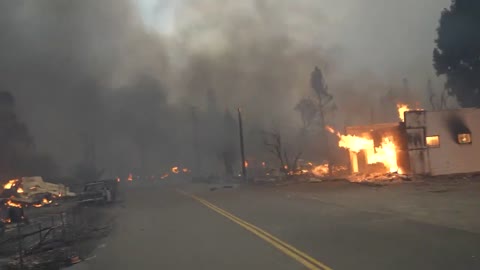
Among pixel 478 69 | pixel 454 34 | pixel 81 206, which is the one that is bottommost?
pixel 81 206

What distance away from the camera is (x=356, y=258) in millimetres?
8766

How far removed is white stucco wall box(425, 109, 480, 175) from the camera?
109 ft

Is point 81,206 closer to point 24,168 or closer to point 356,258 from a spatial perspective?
point 356,258

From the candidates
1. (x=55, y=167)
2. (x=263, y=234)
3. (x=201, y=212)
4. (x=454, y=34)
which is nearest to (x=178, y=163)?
(x=55, y=167)

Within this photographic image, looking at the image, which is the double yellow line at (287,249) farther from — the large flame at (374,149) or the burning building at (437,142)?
the large flame at (374,149)

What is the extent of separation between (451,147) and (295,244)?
86.1 feet

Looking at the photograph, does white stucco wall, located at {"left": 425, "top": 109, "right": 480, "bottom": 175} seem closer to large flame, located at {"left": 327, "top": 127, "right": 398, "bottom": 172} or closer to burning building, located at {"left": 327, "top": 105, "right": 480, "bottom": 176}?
burning building, located at {"left": 327, "top": 105, "right": 480, "bottom": 176}

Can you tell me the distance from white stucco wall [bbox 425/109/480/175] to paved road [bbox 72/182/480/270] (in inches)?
728

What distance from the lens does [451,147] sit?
33.4m

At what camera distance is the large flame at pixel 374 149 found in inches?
1396

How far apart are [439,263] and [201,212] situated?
46.8 feet

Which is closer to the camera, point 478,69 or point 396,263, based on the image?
point 396,263

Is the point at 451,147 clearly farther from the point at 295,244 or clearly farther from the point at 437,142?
the point at 295,244

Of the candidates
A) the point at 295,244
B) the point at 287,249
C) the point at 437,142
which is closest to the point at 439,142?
the point at 437,142
